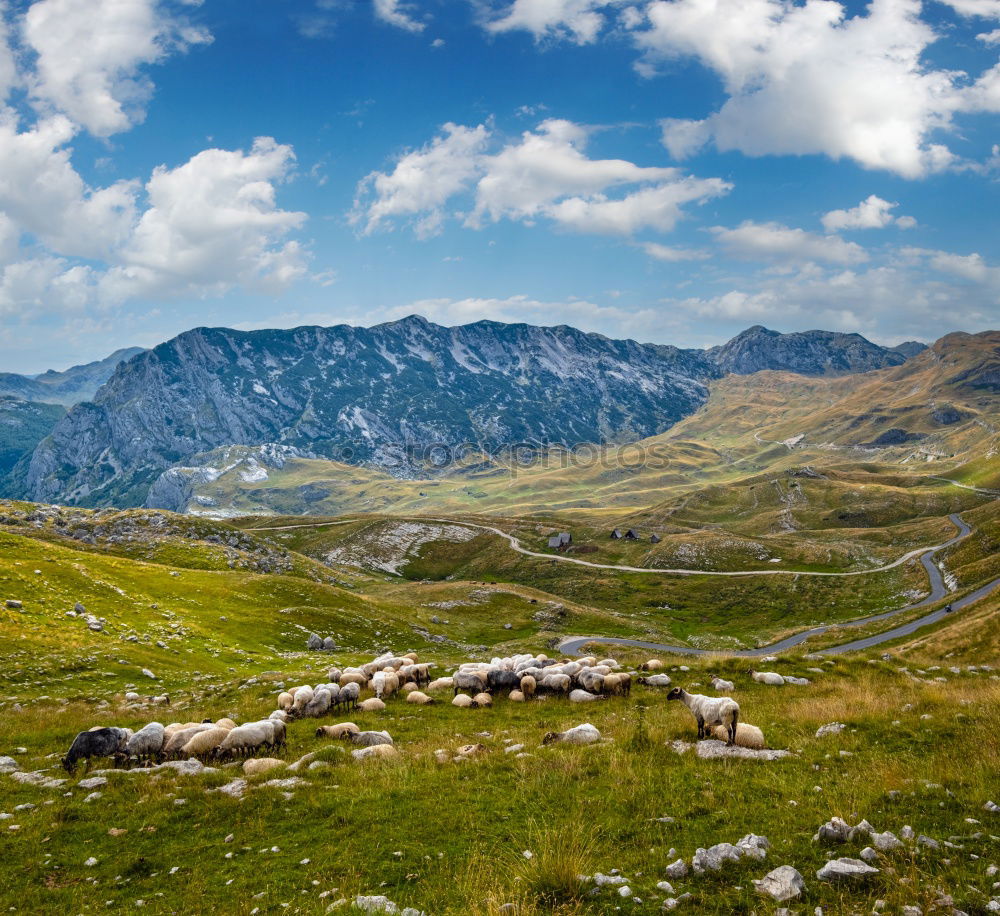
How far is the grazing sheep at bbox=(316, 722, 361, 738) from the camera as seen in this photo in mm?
20734

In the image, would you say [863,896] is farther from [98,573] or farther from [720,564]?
[720,564]

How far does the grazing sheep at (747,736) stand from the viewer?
16.2 meters

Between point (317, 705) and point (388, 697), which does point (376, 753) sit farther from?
point (388, 697)

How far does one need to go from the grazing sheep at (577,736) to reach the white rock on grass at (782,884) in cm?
903

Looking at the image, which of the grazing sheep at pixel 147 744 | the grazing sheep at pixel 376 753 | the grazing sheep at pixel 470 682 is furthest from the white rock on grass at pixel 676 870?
the grazing sheep at pixel 470 682

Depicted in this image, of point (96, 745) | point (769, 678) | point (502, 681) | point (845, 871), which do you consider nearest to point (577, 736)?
point (845, 871)

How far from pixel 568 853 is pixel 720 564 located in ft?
529

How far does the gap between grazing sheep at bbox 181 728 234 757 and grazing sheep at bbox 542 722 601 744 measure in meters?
10.7

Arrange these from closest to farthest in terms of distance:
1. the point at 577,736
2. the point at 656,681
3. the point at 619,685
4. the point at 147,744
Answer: the point at 577,736 < the point at 147,744 < the point at 619,685 < the point at 656,681

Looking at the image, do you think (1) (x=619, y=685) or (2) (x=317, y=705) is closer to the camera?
(2) (x=317, y=705)

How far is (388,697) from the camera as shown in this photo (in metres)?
28.6

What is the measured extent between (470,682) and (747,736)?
1482 cm

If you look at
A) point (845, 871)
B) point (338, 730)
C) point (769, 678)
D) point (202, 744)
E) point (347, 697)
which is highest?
point (845, 871)

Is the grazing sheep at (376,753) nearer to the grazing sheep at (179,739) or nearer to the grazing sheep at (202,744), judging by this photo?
the grazing sheep at (202,744)
